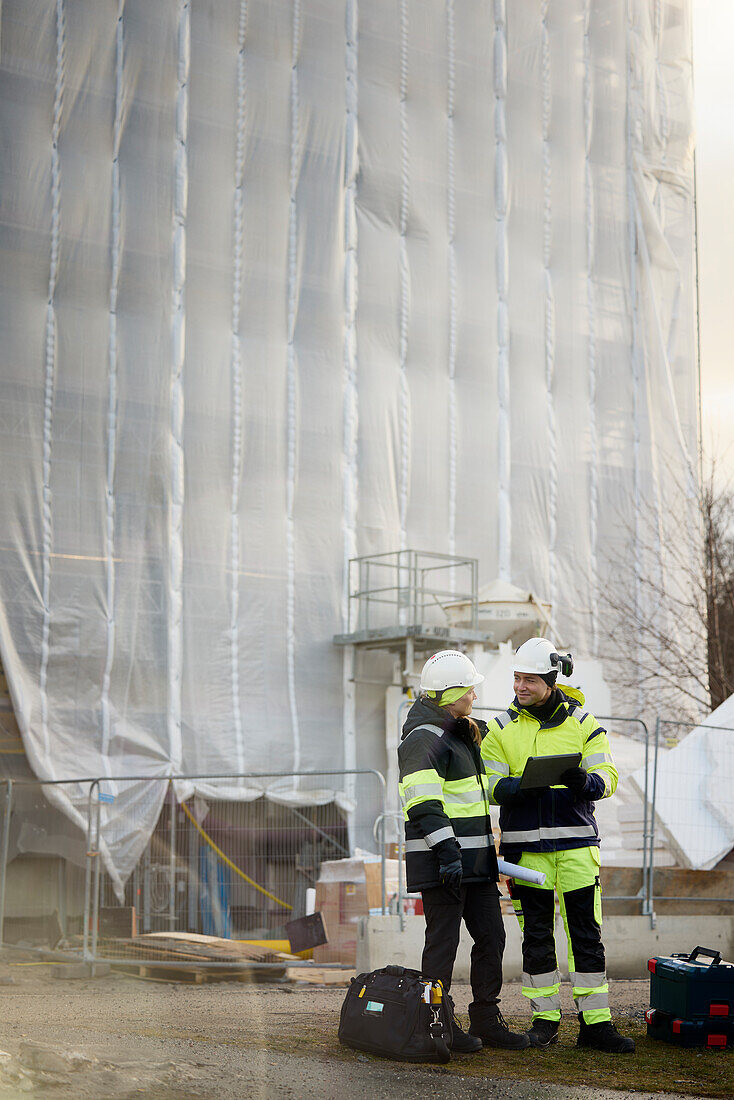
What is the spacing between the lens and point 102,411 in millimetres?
14977

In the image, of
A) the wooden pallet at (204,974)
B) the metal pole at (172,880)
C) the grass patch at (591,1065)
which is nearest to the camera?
the grass patch at (591,1065)

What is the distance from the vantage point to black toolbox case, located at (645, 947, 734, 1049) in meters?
5.86

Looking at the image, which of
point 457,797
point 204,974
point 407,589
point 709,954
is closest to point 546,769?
point 457,797

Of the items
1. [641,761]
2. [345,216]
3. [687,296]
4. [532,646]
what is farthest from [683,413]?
[532,646]

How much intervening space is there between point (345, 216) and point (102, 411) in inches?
194

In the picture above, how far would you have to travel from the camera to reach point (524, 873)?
5.77m

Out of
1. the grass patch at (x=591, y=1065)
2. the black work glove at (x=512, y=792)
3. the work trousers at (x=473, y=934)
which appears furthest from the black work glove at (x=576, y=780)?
the grass patch at (x=591, y=1065)

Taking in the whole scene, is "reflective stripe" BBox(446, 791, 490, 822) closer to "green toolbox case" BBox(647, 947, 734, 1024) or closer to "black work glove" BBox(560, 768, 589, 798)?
"black work glove" BBox(560, 768, 589, 798)

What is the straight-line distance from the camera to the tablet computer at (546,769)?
579 cm

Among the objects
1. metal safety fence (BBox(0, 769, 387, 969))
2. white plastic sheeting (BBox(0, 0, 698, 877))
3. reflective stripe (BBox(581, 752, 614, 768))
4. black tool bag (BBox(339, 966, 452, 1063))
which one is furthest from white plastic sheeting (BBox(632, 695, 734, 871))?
white plastic sheeting (BBox(0, 0, 698, 877))

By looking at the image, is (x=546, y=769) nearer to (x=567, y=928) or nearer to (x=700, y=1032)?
(x=567, y=928)

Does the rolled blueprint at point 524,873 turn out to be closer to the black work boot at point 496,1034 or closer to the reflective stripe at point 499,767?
the reflective stripe at point 499,767

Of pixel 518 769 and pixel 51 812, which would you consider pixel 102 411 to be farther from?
pixel 518 769

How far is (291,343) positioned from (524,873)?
1192cm
